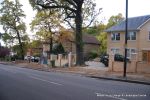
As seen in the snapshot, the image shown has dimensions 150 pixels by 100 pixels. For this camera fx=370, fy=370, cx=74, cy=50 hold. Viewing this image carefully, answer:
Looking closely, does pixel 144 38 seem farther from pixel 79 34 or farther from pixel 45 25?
pixel 45 25

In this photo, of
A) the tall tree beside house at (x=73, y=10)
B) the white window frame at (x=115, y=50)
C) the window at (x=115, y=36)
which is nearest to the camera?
the tall tree beside house at (x=73, y=10)

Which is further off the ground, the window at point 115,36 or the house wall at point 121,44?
the window at point 115,36

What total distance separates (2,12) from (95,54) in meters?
22.3

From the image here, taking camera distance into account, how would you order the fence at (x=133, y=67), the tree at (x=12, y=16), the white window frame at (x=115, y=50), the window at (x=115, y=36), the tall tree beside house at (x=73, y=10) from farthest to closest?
the tree at (x=12, y=16)
the white window frame at (x=115, y=50)
the window at (x=115, y=36)
the tall tree beside house at (x=73, y=10)
the fence at (x=133, y=67)

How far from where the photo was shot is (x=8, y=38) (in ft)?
271

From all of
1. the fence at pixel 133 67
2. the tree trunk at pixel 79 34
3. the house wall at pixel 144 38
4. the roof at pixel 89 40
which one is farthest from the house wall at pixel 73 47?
the fence at pixel 133 67

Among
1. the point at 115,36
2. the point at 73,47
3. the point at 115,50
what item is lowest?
the point at 115,50

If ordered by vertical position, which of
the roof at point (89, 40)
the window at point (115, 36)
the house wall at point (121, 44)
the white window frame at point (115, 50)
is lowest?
the white window frame at point (115, 50)

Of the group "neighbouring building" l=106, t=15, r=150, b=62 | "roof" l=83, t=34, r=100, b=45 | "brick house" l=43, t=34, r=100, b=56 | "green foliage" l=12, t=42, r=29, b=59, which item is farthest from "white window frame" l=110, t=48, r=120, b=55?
"green foliage" l=12, t=42, r=29, b=59

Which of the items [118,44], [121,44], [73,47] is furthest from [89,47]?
[121,44]

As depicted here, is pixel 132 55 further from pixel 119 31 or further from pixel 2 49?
pixel 2 49

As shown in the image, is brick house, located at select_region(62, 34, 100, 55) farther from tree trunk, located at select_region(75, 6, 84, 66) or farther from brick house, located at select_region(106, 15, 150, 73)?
tree trunk, located at select_region(75, 6, 84, 66)

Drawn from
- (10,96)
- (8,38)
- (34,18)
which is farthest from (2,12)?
(10,96)

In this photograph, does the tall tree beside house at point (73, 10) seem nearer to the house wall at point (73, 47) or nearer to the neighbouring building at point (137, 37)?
the neighbouring building at point (137, 37)
